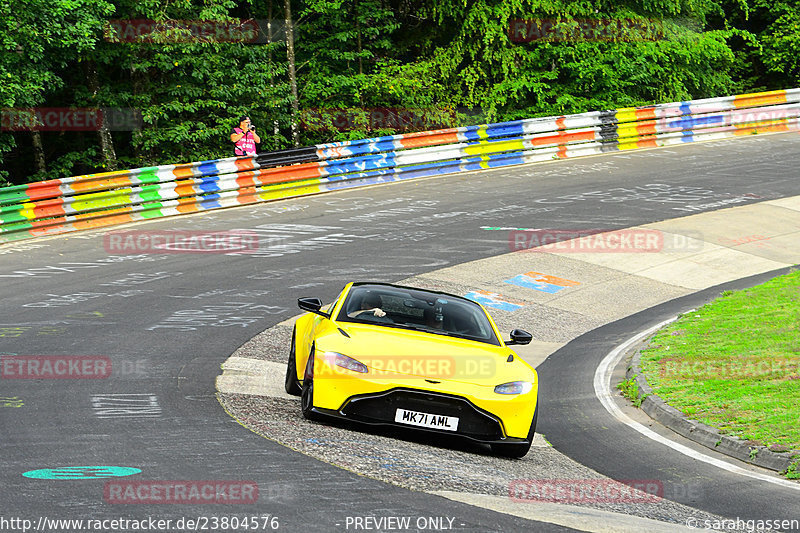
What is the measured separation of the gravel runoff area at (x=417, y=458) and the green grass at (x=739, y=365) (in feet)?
6.66

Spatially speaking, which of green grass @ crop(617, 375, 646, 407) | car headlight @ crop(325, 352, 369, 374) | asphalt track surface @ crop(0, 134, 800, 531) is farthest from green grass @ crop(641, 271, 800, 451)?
car headlight @ crop(325, 352, 369, 374)

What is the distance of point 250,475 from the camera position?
7211 millimetres

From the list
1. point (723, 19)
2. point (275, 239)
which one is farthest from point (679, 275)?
point (723, 19)

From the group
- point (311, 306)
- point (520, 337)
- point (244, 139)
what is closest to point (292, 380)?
point (311, 306)

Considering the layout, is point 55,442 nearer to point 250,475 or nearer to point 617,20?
point 250,475

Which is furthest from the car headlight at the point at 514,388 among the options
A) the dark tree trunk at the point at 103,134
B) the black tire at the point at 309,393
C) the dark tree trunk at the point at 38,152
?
the dark tree trunk at the point at 38,152

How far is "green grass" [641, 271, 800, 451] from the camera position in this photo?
34.7ft

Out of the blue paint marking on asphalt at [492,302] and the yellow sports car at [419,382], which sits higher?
the yellow sports car at [419,382]

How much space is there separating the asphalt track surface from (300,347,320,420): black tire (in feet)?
2.67

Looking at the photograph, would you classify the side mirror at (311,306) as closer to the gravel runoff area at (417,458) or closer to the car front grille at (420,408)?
the gravel runoff area at (417,458)

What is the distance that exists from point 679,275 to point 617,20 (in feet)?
53.2

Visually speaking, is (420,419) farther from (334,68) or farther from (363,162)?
(334,68)

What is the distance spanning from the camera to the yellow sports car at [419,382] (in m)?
8.79

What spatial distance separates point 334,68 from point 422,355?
23.5 metres
